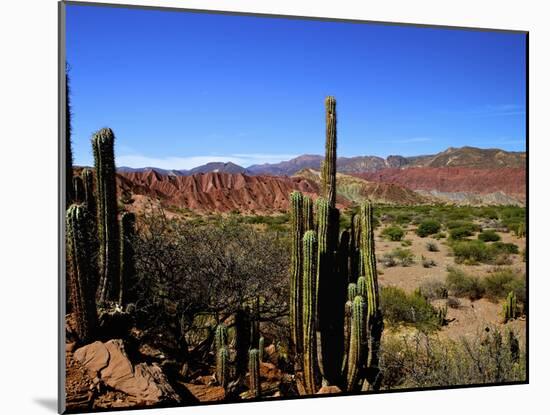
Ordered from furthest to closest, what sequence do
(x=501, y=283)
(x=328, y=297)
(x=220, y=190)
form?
(x=501, y=283) → (x=220, y=190) → (x=328, y=297)

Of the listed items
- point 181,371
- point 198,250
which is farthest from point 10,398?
point 198,250

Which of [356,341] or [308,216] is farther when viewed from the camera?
[356,341]

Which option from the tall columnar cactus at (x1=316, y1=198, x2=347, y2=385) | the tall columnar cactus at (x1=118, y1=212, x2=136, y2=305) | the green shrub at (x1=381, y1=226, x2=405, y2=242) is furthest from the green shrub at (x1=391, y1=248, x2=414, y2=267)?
the tall columnar cactus at (x1=118, y1=212, x2=136, y2=305)

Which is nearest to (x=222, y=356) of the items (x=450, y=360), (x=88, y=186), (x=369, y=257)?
(x=369, y=257)

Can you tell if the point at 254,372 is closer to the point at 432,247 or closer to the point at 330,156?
the point at 330,156

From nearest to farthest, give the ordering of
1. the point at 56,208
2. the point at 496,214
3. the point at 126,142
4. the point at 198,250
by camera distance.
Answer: the point at 56,208 → the point at 126,142 → the point at 198,250 → the point at 496,214
